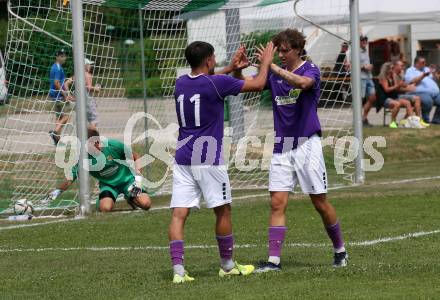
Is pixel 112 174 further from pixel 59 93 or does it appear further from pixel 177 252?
pixel 177 252

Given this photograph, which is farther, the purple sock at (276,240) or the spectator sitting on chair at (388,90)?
the spectator sitting on chair at (388,90)

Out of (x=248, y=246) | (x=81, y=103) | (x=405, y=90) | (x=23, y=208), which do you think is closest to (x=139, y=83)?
(x=81, y=103)

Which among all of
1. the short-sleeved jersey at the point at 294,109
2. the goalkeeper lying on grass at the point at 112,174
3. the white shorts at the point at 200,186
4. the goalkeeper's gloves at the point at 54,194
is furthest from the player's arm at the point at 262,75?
the goalkeeper's gloves at the point at 54,194

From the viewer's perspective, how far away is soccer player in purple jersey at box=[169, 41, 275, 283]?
27.5 feet

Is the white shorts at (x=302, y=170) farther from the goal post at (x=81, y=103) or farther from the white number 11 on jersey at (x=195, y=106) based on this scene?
the goal post at (x=81, y=103)

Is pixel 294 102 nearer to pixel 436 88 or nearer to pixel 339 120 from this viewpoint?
pixel 339 120

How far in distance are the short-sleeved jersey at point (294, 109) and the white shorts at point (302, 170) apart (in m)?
0.07

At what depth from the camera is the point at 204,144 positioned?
8414 mm

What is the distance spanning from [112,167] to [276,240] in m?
5.60

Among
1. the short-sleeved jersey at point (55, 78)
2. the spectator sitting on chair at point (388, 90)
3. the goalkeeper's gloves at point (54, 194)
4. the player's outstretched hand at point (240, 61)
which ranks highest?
the spectator sitting on chair at point (388, 90)

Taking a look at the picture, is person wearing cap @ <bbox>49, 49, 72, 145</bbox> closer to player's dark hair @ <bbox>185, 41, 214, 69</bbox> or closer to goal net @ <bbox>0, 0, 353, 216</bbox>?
goal net @ <bbox>0, 0, 353, 216</bbox>

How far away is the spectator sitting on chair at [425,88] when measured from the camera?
24500mm

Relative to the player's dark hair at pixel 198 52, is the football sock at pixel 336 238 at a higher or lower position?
lower

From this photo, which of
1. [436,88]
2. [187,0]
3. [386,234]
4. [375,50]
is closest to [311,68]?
[386,234]
